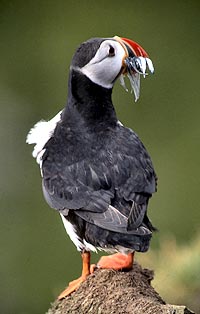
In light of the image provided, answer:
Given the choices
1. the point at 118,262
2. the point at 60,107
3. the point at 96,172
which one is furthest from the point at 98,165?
the point at 60,107

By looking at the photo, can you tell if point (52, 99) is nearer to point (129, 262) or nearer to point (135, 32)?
point (135, 32)

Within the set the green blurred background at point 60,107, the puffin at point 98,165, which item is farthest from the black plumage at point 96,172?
the green blurred background at point 60,107

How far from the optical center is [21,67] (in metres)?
6.85

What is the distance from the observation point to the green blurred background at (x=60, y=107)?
636 cm

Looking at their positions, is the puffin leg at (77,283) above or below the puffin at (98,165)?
below

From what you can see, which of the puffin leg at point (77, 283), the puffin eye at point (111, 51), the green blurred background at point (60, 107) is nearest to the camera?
the puffin leg at point (77, 283)

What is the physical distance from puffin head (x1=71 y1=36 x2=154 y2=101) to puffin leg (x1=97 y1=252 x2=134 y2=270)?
1.77 ft

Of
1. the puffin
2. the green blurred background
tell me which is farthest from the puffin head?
the green blurred background

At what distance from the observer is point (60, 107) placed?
641cm

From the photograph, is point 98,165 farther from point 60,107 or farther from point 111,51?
point 60,107

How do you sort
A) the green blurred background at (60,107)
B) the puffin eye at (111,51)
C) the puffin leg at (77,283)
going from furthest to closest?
the green blurred background at (60,107) → the puffin eye at (111,51) → the puffin leg at (77,283)

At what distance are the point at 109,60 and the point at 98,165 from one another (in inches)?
12.5

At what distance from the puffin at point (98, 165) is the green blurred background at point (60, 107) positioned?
2388mm

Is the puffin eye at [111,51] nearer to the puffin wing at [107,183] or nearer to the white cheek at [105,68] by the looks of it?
the white cheek at [105,68]
